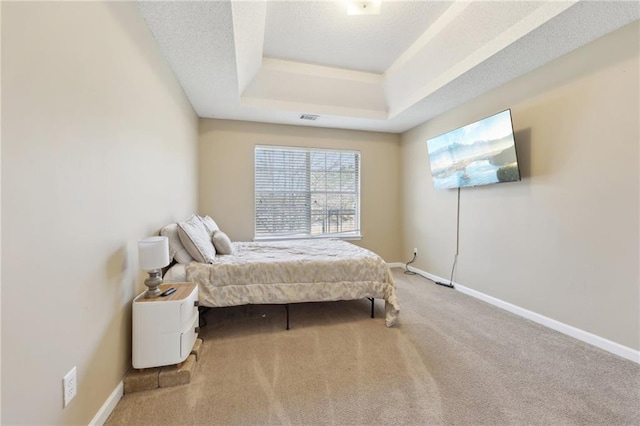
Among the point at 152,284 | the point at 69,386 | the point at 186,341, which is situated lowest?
the point at 186,341

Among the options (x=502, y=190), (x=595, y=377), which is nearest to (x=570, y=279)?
(x=595, y=377)

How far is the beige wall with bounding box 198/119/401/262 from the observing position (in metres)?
4.04

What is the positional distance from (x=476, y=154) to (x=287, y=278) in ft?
8.36

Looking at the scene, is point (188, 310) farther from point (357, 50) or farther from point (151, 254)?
point (357, 50)

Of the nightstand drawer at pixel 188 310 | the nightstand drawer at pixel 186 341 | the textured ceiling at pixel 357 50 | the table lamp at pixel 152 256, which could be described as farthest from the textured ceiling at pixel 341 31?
the nightstand drawer at pixel 186 341

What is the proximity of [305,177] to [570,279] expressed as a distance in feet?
11.5

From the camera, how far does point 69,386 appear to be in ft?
3.66

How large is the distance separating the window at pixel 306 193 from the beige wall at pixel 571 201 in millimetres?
1974

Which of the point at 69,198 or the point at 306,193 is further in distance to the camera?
the point at 306,193

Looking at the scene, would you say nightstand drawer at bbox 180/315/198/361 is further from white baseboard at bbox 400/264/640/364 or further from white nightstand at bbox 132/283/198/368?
white baseboard at bbox 400/264/640/364

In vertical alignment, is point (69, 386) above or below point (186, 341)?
above

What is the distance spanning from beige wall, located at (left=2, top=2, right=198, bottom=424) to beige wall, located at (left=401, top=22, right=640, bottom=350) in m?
3.47

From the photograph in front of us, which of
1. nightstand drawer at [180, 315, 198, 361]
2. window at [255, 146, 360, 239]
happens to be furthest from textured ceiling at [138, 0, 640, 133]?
nightstand drawer at [180, 315, 198, 361]

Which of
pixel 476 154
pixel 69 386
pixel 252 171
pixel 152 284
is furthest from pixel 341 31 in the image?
pixel 69 386
